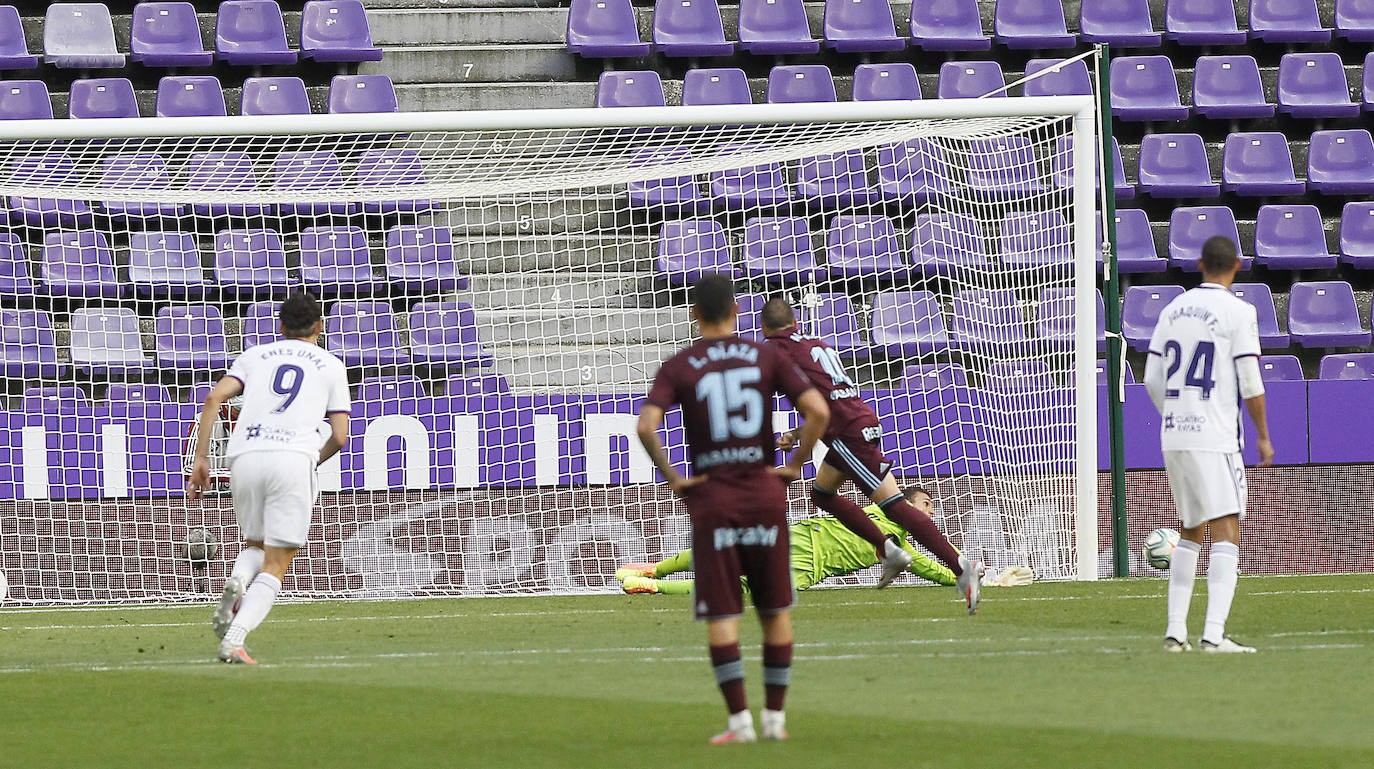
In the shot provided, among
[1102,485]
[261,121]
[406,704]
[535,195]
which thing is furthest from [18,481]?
[1102,485]

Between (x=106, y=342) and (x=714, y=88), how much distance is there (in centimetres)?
584

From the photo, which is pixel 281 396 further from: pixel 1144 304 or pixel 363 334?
pixel 1144 304

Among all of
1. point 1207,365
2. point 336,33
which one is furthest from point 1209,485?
point 336,33

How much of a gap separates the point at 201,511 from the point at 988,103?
6.10 m

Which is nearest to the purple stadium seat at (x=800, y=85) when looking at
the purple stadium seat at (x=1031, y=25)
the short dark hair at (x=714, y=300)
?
the purple stadium seat at (x=1031, y=25)

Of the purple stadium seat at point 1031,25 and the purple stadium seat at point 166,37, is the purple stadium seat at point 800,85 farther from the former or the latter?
the purple stadium seat at point 166,37

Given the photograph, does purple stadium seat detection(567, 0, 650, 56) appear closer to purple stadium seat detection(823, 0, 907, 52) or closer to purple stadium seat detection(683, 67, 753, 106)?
purple stadium seat detection(683, 67, 753, 106)

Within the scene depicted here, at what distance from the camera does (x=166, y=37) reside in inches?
629

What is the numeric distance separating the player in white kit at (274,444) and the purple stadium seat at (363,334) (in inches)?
194

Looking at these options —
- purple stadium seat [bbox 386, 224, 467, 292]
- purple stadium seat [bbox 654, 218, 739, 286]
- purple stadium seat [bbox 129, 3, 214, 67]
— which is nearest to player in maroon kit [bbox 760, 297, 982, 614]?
purple stadium seat [bbox 654, 218, 739, 286]

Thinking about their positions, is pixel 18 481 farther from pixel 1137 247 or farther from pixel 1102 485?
pixel 1137 247

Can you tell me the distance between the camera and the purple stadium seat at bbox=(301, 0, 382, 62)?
1600cm

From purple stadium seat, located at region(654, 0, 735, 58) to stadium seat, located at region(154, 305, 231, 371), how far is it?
529 cm

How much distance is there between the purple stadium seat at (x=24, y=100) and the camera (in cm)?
1505
